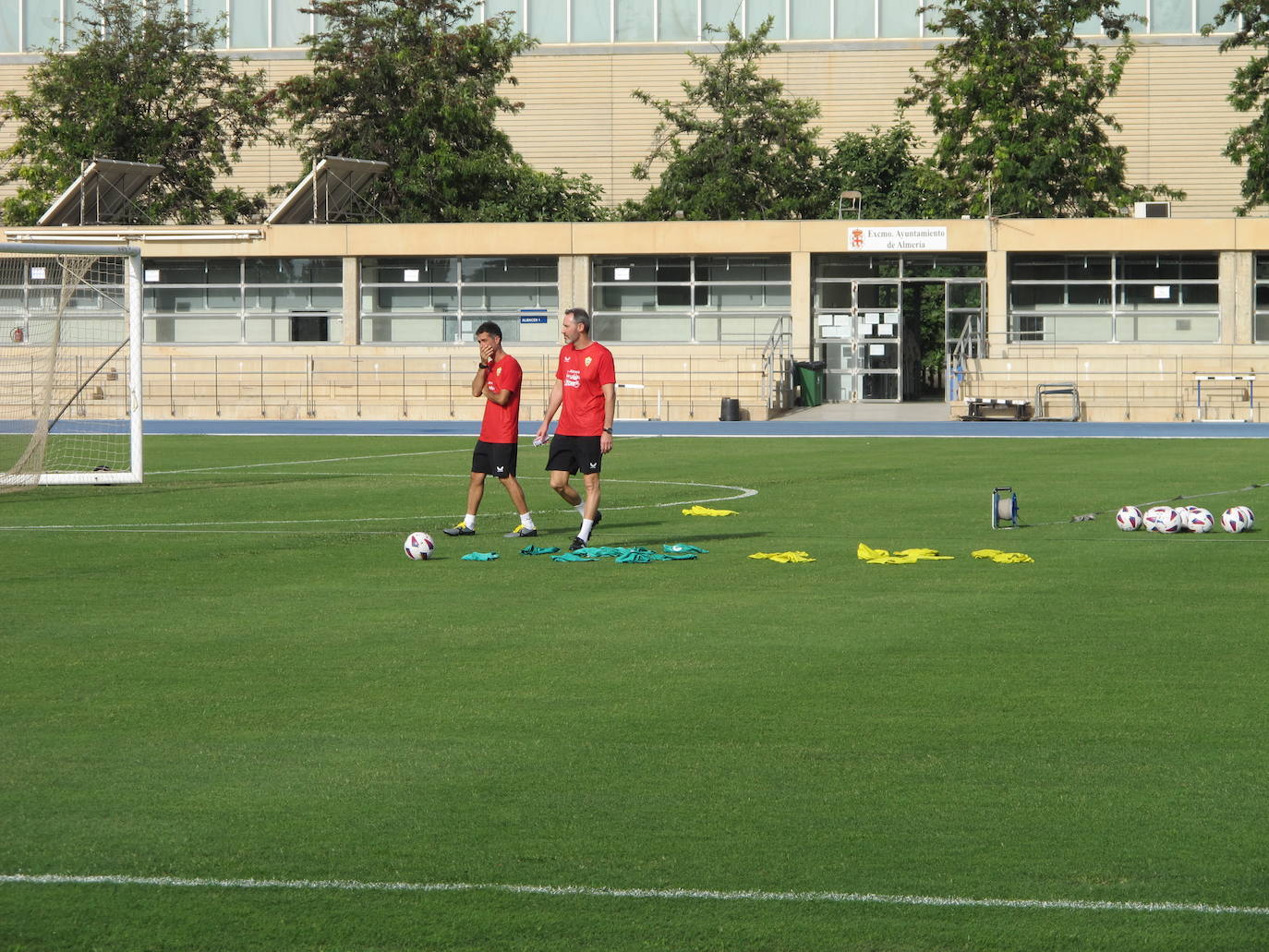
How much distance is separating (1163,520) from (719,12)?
52.9 metres

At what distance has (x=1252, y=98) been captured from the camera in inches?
2138

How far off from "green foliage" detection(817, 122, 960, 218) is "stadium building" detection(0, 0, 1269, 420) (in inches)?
228

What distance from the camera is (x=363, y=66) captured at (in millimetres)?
58156

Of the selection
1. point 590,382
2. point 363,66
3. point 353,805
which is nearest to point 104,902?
point 353,805

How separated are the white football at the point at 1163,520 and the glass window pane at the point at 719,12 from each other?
51932mm

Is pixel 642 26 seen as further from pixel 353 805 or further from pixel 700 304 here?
pixel 353 805

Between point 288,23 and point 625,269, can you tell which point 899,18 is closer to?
point 625,269

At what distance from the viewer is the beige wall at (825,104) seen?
210 ft

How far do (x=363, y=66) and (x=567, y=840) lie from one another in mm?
54822

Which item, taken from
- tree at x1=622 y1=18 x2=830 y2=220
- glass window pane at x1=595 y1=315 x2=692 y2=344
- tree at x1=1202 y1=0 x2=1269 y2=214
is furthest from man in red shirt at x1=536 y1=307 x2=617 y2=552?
tree at x1=1202 y1=0 x2=1269 y2=214

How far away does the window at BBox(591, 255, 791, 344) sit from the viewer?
172ft

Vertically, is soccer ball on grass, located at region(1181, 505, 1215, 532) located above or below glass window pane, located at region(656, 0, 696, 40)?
below

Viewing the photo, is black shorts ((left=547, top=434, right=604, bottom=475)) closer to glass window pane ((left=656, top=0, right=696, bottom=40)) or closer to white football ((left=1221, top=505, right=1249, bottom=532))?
white football ((left=1221, top=505, right=1249, bottom=532))

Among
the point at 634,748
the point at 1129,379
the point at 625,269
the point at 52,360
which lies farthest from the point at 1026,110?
the point at 634,748
